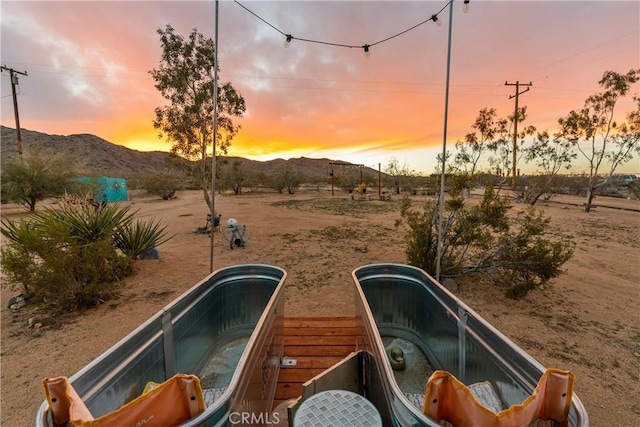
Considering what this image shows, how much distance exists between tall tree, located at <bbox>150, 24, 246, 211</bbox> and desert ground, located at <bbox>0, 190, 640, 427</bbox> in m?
2.74

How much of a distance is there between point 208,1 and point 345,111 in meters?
9.87

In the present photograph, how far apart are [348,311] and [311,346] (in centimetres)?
98

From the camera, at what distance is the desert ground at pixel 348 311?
2.13 meters

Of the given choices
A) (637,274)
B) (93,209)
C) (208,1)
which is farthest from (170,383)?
(637,274)

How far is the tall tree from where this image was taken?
23.6ft

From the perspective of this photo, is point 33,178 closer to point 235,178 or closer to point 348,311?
point 235,178

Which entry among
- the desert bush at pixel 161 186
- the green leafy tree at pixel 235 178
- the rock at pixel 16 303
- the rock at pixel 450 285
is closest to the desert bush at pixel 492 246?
the rock at pixel 450 285

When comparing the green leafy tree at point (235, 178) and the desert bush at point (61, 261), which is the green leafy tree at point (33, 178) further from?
the green leafy tree at point (235, 178)

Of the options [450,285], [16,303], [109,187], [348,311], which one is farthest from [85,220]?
[109,187]

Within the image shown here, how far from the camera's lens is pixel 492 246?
423 cm

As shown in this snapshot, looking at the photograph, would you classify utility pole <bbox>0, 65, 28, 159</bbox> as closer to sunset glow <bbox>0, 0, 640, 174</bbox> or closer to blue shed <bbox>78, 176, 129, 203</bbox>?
blue shed <bbox>78, 176, 129, 203</bbox>

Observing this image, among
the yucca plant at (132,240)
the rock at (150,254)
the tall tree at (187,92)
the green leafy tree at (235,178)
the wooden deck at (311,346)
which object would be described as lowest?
the wooden deck at (311,346)

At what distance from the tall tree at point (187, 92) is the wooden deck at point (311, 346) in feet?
21.1

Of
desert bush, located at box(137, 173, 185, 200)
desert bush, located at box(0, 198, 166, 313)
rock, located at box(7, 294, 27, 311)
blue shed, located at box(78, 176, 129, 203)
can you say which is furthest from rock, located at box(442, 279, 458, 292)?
desert bush, located at box(137, 173, 185, 200)
